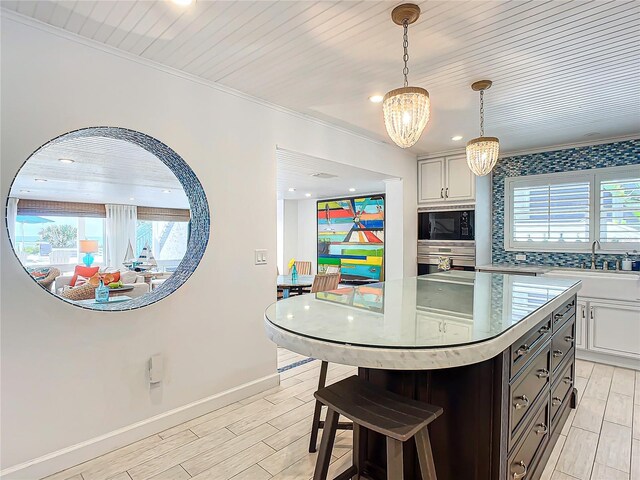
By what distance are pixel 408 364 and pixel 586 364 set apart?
3.75m

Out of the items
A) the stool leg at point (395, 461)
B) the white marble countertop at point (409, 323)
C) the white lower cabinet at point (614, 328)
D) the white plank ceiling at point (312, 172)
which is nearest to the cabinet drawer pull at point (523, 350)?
the white marble countertop at point (409, 323)

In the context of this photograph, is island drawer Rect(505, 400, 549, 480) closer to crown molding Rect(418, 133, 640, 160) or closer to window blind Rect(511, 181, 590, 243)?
window blind Rect(511, 181, 590, 243)

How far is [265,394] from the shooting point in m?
2.94

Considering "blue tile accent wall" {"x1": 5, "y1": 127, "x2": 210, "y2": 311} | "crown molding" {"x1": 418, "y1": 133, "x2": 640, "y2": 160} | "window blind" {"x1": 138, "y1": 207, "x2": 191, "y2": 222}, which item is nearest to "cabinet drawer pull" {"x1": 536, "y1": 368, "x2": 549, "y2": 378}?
"blue tile accent wall" {"x1": 5, "y1": 127, "x2": 210, "y2": 311}

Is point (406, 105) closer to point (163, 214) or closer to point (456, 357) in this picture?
point (456, 357)

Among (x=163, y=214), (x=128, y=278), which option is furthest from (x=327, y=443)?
(x=163, y=214)

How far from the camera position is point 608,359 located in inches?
144

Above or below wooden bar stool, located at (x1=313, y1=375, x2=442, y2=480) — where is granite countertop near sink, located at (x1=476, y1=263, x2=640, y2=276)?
above

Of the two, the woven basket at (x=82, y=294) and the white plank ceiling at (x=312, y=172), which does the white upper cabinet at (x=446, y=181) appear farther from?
the woven basket at (x=82, y=294)

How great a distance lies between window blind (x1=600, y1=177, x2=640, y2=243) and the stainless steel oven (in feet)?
4.63

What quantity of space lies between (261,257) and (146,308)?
98cm

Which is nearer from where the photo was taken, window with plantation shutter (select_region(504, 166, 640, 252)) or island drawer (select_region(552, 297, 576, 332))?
island drawer (select_region(552, 297, 576, 332))

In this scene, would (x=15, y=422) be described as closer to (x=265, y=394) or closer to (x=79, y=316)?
(x=79, y=316)

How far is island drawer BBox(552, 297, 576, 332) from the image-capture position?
2102mm
